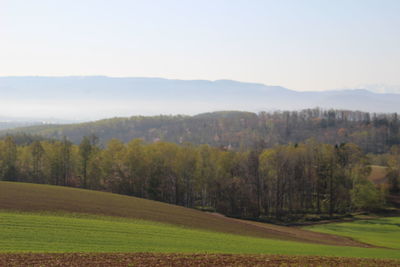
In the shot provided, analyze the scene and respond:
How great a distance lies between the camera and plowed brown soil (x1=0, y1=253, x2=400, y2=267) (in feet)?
62.7

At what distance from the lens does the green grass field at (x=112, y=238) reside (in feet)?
76.3

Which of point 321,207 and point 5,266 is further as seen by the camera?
point 321,207

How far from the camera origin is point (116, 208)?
3869 centimetres

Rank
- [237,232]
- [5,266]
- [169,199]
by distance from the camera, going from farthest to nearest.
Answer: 1. [169,199]
2. [237,232]
3. [5,266]

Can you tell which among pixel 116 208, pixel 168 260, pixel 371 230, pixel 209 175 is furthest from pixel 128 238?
pixel 209 175

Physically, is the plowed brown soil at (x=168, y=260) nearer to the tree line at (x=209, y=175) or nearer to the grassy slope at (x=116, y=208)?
the grassy slope at (x=116, y=208)

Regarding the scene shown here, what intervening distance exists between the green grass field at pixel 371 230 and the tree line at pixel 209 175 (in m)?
10.1

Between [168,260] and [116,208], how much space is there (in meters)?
19.3

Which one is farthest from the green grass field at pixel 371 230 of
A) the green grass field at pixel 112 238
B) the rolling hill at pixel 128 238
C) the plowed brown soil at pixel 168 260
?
the plowed brown soil at pixel 168 260

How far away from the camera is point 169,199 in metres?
74.1

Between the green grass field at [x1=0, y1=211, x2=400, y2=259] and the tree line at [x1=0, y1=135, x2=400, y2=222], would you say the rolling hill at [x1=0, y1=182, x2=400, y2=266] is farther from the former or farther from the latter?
the tree line at [x1=0, y1=135, x2=400, y2=222]

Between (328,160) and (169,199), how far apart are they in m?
32.9

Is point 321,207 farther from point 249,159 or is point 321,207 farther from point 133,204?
point 133,204

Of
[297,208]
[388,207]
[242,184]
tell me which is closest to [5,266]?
[242,184]
